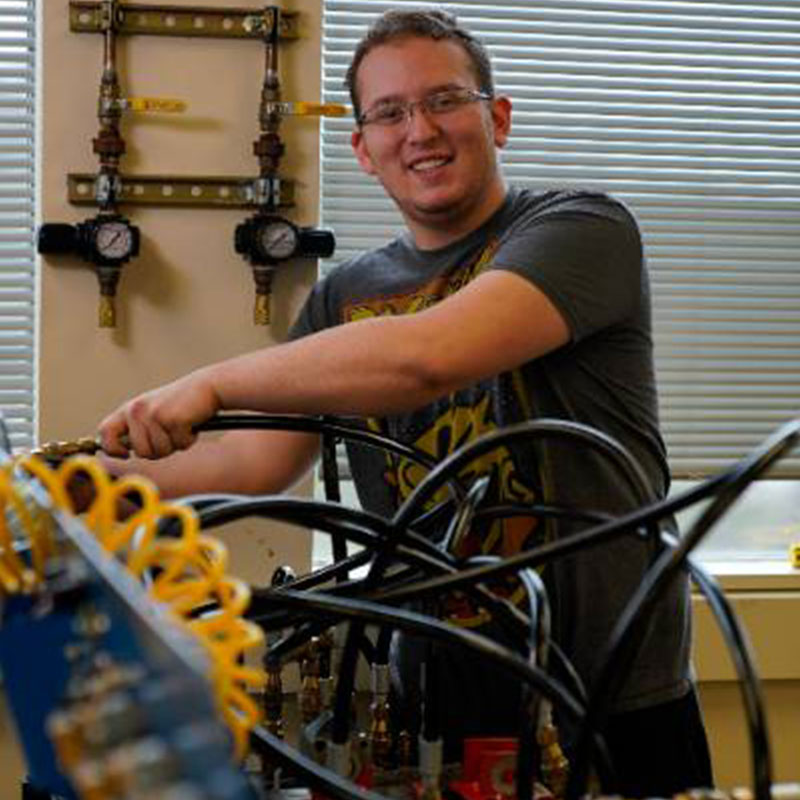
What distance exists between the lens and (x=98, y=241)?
7.69ft

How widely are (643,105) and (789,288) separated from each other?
1.50ft

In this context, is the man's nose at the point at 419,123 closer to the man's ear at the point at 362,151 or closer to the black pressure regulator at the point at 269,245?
the man's ear at the point at 362,151

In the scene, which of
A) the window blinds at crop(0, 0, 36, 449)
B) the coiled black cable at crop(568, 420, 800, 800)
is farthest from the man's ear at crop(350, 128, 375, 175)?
the coiled black cable at crop(568, 420, 800, 800)

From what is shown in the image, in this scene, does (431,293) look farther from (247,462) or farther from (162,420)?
(162,420)

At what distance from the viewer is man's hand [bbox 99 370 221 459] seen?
56.1 inches

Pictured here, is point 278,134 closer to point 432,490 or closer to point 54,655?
point 432,490

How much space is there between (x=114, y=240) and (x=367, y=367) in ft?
3.04

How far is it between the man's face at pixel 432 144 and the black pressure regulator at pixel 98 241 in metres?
0.54

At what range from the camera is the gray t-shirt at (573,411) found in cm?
174

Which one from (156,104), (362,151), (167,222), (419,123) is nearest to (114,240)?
(167,222)

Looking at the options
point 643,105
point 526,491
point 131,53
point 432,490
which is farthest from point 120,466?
point 643,105

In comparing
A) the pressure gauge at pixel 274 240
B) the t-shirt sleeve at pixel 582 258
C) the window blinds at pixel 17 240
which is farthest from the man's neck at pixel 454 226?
the window blinds at pixel 17 240

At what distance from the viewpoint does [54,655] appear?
573 mm

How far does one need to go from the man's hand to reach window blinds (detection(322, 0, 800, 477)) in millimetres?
1157
